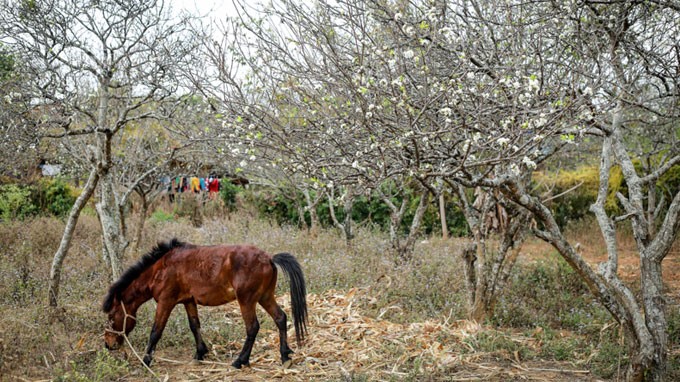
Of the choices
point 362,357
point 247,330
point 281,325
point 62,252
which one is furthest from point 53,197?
point 362,357

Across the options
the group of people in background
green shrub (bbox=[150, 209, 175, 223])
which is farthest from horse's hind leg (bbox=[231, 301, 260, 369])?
the group of people in background

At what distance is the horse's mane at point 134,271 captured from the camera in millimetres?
5938

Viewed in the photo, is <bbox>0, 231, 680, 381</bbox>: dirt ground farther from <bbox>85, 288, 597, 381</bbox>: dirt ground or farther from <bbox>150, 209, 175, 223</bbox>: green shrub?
<bbox>150, 209, 175, 223</bbox>: green shrub

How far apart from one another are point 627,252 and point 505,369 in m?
9.70

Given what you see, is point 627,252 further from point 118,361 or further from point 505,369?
point 118,361

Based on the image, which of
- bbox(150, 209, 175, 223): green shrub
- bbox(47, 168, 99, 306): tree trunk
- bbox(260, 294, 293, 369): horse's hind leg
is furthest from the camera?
bbox(150, 209, 175, 223): green shrub

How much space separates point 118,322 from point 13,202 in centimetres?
940

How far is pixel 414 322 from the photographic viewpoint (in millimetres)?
7023

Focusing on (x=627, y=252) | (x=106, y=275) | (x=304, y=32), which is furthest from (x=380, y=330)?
(x=627, y=252)

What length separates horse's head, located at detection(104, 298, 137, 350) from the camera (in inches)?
233

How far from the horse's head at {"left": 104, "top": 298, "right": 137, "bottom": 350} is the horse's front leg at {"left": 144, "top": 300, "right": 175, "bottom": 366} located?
1.08 ft

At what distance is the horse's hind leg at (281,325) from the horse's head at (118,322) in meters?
1.43


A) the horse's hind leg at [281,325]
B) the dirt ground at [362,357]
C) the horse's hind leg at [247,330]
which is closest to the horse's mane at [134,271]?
the dirt ground at [362,357]

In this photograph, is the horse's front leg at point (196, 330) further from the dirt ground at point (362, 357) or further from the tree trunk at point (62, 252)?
the tree trunk at point (62, 252)
